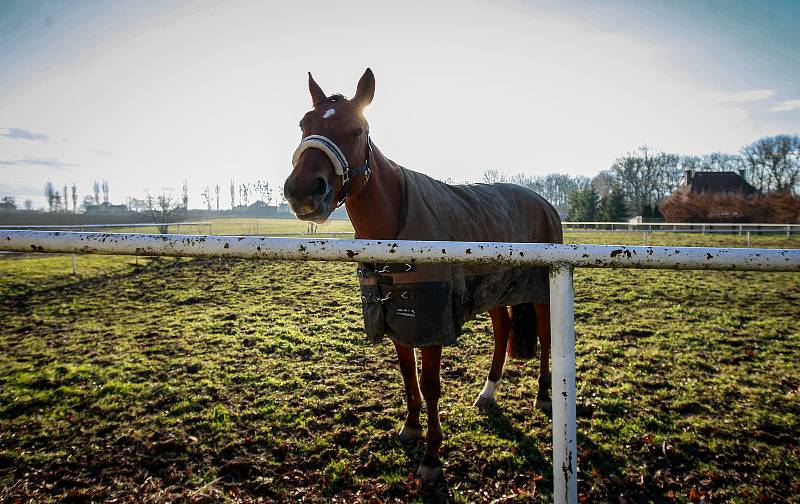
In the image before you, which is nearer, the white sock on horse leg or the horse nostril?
the horse nostril

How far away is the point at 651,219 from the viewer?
37.7 m

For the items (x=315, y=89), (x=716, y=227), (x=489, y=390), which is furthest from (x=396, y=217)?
(x=716, y=227)

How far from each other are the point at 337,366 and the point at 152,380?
2.10m

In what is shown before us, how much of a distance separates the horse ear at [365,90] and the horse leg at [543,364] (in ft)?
8.70

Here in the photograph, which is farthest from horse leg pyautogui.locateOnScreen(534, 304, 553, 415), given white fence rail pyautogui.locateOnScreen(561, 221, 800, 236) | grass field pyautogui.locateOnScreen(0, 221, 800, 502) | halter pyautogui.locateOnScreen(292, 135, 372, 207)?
white fence rail pyautogui.locateOnScreen(561, 221, 800, 236)

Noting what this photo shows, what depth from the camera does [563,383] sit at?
1.29 m

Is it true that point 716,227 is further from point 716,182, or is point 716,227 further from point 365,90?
point 365,90

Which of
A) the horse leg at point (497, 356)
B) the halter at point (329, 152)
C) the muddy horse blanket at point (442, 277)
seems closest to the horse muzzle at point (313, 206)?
Answer: the halter at point (329, 152)

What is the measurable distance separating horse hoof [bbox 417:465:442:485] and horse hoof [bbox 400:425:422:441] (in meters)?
0.40

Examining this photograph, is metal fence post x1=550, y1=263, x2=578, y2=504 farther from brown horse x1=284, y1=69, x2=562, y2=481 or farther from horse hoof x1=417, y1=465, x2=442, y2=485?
horse hoof x1=417, y1=465, x2=442, y2=485

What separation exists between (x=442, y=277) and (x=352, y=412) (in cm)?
192

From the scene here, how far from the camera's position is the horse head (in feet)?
7.41

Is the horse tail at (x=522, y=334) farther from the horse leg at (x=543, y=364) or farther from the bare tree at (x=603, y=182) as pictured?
the bare tree at (x=603, y=182)

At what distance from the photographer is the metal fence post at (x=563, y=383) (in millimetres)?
1271
